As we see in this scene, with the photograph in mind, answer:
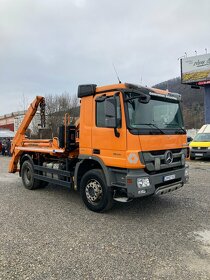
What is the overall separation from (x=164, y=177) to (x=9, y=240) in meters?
3.09

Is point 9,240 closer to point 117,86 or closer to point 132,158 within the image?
point 132,158

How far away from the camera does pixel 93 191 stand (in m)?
→ 6.01

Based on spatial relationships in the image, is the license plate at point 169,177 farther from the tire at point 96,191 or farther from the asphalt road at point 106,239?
the tire at point 96,191

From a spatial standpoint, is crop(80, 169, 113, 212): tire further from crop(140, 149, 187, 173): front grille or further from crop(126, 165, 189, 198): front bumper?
crop(140, 149, 187, 173): front grille

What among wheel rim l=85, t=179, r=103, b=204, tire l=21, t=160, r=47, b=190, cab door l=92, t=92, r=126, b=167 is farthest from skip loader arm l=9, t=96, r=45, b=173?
wheel rim l=85, t=179, r=103, b=204

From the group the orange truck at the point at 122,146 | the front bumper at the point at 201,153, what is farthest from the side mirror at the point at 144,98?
the front bumper at the point at 201,153

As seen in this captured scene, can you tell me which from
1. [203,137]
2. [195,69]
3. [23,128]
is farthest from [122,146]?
[195,69]

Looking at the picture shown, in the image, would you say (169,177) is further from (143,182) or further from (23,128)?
(23,128)

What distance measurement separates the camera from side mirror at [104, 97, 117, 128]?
5260 mm

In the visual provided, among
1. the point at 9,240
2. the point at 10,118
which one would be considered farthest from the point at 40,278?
the point at 10,118

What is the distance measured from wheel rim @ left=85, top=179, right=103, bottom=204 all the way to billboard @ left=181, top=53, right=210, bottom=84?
3465 cm

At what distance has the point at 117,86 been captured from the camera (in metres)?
5.51

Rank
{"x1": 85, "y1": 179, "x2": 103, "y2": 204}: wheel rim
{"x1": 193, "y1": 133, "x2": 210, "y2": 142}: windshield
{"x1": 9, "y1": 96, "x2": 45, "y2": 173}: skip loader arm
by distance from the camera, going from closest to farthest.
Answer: {"x1": 85, "y1": 179, "x2": 103, "y2": 204}: wheel rim → {"x1": 9, "y1": 96, "x2": 45, "y2": 173}: skip loader arm → {"x1": 193, "y1": 133, "x2": 210, "y2": 142}: windshield

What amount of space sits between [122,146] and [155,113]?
1053 mm
